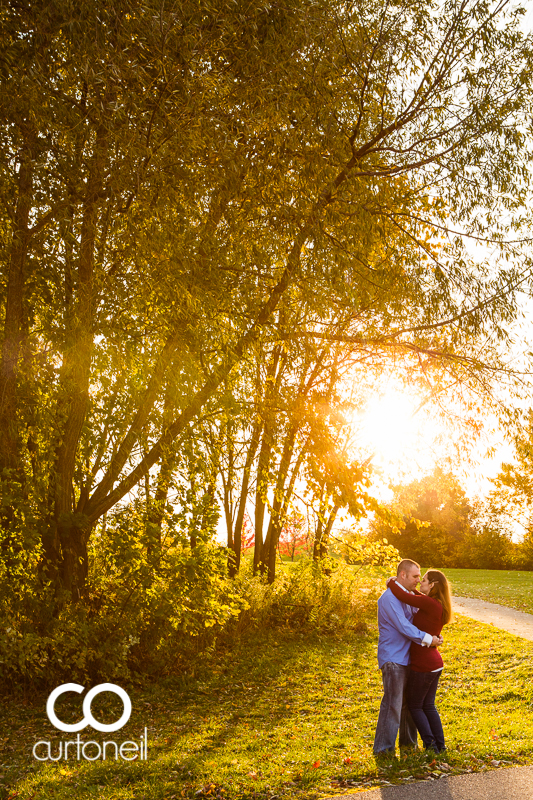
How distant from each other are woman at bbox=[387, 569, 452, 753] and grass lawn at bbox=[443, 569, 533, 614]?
44.9 ft

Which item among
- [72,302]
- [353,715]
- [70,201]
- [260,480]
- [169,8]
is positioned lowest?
[353,715]

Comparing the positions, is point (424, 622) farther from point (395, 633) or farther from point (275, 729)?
point (275, 729)

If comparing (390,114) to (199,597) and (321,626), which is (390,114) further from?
(321,626)

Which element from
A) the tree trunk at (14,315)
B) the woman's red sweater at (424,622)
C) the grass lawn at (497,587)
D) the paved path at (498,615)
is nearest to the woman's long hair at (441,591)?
the woman's red sweater at (424,622)

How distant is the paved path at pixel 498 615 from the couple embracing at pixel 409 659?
866 cm

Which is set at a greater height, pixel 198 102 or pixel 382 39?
pixel 382 39

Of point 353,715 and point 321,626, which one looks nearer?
point 353,715

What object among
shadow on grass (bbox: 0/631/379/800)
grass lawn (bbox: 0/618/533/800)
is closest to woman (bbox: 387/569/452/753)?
grass lawn (bbox: 0/618/533/800)

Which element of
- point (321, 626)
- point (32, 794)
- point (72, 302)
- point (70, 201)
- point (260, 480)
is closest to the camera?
point (32, 794)

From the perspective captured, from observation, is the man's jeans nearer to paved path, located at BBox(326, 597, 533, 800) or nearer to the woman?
the woman

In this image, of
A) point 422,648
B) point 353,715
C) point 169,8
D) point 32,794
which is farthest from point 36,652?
point 169,8

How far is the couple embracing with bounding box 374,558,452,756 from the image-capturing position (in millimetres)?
5484

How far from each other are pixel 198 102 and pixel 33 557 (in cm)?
601

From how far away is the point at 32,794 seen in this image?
5348 mm
